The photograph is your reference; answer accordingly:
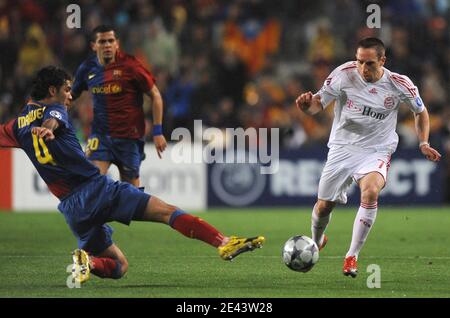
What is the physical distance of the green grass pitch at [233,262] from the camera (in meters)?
8.26

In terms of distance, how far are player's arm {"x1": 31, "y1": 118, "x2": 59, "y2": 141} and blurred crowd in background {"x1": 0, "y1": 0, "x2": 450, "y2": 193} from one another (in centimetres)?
972

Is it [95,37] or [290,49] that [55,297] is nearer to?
[95,37]

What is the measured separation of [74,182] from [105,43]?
3.38m

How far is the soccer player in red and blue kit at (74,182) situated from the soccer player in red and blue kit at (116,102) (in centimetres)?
311

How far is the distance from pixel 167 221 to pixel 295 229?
619cm

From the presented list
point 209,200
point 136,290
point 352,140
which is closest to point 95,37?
point 352,140

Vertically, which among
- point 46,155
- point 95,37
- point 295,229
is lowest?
point 295,229

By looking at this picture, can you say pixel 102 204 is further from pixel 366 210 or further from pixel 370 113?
pixel 370 113

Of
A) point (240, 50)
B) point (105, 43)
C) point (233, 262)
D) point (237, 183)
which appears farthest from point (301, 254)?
point (240, 50)

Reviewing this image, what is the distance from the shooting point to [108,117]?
11.6 m

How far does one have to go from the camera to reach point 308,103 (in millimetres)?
9273

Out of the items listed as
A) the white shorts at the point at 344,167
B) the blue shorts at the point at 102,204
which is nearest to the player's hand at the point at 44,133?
the blue shorts at the point at 102,204

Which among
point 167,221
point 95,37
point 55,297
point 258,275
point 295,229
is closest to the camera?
point 55,297

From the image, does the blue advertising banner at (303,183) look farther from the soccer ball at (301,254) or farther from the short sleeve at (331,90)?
the soccer ball at (301,254)
